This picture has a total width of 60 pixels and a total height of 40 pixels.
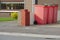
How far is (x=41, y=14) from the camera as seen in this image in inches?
748

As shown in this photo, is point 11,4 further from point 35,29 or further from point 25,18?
point 35,29

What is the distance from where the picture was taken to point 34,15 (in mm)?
19453

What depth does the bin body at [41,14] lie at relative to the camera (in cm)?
1895

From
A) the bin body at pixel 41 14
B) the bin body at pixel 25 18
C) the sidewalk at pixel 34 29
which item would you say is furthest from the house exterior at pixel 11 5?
the sidewalk at pixel 34 29

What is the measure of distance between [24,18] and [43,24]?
187 centimetres

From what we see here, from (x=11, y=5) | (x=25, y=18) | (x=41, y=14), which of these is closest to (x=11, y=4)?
(x=11, y=5)

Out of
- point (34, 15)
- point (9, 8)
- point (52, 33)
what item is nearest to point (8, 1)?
point (9, 8)

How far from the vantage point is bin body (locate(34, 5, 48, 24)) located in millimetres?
18953

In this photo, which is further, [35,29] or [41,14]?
[41,14]

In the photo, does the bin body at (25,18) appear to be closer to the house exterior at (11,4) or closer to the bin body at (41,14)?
the bin body at (41,14)

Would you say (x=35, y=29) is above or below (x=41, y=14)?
below

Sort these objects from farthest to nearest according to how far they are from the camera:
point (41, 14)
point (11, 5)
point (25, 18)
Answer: point (11, 5), point (41, 14), point (25, 18)

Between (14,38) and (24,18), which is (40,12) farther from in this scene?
(14,38)

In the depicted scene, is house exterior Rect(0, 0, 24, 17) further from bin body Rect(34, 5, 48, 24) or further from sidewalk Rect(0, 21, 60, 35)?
sidewalk Rect(0, 21, 60, 35)
